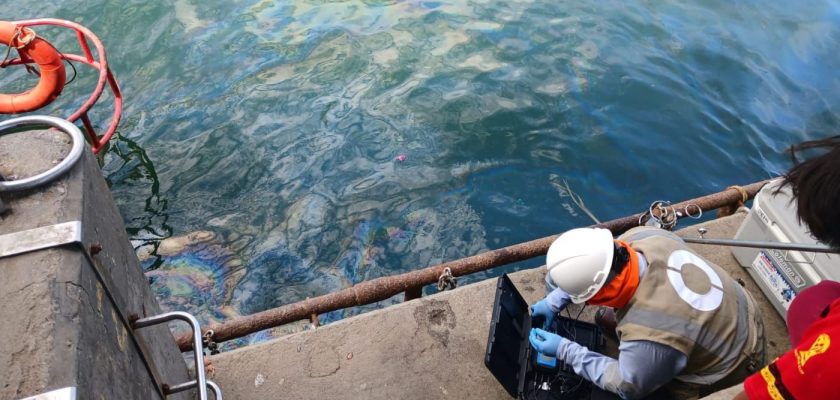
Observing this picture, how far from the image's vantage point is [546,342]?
2.92 m

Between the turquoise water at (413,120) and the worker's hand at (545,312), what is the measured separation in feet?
7.30

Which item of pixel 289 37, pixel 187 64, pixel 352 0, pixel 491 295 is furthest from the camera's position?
pixel 352 0

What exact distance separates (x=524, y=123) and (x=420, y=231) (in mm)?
2277

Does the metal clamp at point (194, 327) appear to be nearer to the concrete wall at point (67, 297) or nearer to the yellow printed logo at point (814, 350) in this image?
the concrete wall at point (67, 297)

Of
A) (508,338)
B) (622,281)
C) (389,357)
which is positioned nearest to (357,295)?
(389,357)

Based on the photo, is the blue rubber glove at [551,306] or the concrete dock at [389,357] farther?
the blue rubber glove at [551,306]

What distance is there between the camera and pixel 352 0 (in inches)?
381

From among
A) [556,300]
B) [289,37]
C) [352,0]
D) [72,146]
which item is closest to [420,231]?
[556,300]

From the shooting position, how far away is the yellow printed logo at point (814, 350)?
186 centimetres

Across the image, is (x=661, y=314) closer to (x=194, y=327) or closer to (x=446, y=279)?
(x=446, y=279)

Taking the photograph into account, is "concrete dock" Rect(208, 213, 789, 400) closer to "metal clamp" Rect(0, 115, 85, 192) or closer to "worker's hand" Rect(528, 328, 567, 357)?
"worker's hand" Rect(528, 328, 567, 357)

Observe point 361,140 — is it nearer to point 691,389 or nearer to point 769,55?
point 691,389

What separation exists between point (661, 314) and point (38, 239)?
2.46 metres

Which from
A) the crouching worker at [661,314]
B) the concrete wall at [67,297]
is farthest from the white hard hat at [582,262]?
the concrete wall at [67,297]
